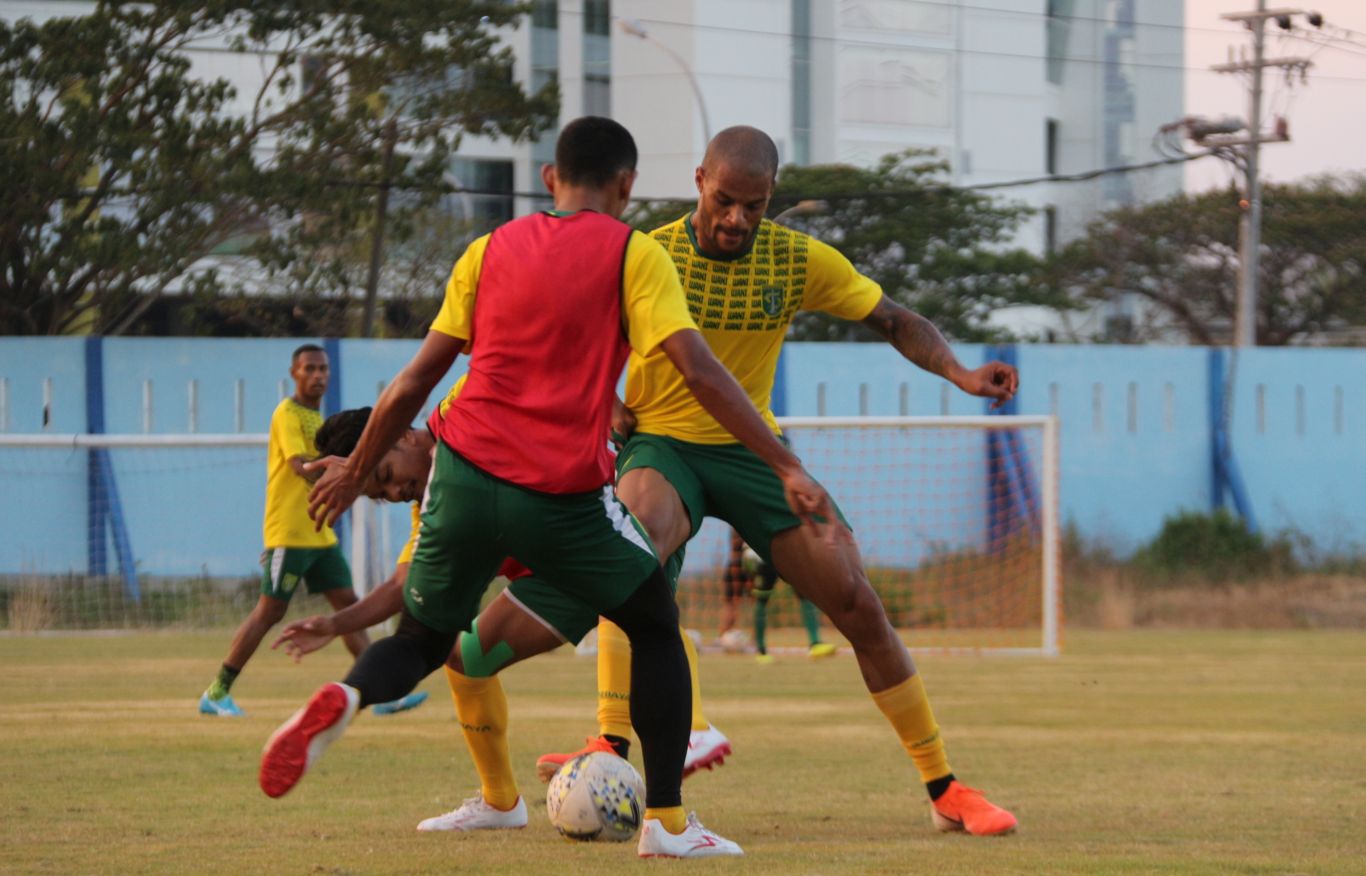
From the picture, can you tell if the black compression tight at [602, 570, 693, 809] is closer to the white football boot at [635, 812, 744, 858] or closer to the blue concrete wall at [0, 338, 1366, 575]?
the white football boot at [635, 812, 744, 858]

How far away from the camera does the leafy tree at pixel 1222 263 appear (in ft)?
145

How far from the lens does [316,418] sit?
11.5 m

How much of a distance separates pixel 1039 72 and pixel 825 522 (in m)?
56.0

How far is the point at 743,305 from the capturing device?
677 centimetres

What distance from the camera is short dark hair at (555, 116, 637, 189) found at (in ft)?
18.0

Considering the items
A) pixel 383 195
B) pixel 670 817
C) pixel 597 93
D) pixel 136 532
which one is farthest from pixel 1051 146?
pixel 670 817

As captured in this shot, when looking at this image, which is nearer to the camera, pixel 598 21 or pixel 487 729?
pixel 487 729

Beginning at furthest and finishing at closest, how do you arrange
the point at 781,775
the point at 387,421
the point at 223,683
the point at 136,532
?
the point at 136,532 < the point at 223,683 < the point at 781,775 < the point at 387,421

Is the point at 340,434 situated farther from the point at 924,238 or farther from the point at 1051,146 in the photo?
the point at 1051,146

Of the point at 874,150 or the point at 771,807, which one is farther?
the point at 874,150

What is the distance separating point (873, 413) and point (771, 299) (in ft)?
62.8

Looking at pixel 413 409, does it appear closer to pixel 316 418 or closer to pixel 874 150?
pixel 316 418

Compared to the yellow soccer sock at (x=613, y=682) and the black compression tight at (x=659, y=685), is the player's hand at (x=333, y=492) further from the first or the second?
the yellow soccer sock at (x=613, y=682)

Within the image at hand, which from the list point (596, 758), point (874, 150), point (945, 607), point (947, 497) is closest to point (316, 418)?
point (596, 758)
